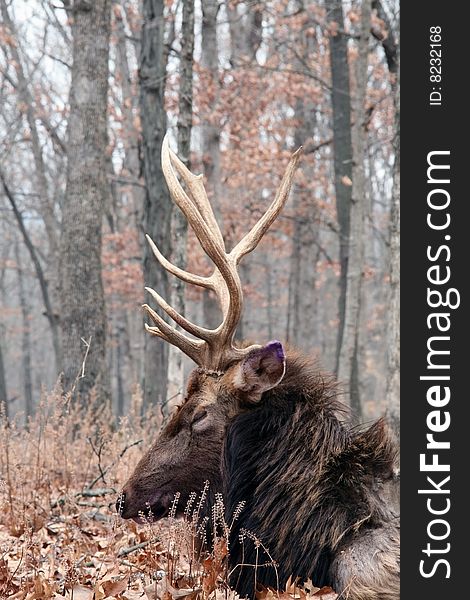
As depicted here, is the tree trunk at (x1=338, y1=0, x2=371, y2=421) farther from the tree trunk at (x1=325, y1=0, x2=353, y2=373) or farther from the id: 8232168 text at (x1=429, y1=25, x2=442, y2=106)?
the id: 8232168 text at (x1=429, y1=25, x2=442, y2=106)

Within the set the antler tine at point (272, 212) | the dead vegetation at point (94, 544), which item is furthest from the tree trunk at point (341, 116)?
the antler tine at point (272, 212)

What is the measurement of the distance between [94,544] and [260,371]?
68.1 inches

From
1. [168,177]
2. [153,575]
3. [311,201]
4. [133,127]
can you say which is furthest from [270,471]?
[133,127]

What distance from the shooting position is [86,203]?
9227 millimetres

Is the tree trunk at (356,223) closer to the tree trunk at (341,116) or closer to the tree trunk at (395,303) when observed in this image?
the tree trunk at (395,303)

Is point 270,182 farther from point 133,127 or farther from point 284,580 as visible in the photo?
point 284,580

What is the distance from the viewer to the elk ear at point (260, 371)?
3.70 m

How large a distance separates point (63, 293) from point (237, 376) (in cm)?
574

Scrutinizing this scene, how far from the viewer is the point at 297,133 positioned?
20.9 metres

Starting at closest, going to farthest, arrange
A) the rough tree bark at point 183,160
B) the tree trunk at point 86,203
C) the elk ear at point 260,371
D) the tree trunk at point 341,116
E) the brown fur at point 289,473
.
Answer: the brown fur at point 289,473
the elk ear at point 260,371
the rough tree bark at point 183,160
the tree trunk at point 86,203
the tree trunk at point 341,116

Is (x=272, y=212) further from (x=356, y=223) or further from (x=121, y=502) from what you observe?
(x=356, y=223)

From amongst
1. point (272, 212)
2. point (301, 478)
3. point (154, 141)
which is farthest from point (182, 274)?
point (154, 141)

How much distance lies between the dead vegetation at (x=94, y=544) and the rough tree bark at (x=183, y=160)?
1865 millimetres

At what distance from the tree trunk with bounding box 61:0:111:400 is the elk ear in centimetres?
530
